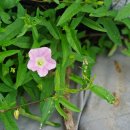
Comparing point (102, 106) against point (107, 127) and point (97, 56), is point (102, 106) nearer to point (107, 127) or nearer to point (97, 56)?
point (107, 127)

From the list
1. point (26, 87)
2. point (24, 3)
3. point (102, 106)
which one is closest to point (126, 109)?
point (102, 106)

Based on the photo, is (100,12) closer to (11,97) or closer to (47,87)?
(47,87)

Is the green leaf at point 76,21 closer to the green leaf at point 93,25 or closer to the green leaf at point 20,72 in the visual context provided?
the green leaf at point 93,25

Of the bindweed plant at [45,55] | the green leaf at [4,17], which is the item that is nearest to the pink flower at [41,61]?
the bindweed plant at [45,55]

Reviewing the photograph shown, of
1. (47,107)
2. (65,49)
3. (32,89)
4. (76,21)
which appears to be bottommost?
(32,89)

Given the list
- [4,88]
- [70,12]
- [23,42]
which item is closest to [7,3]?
[23,42]

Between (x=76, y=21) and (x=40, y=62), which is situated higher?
(x=76, y=21)

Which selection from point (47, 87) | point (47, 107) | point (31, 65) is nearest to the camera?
point (47, 107)

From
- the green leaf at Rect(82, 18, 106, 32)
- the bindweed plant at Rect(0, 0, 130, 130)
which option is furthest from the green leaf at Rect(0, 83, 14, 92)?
the green leaf at Rect(82, 18, 106, 32)
